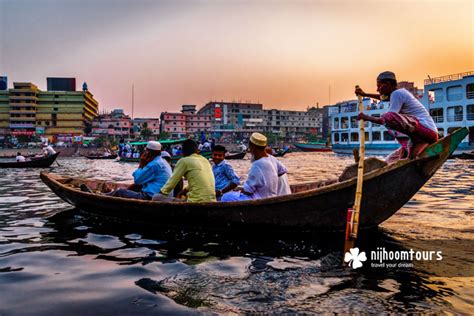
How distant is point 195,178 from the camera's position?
18.4 feet

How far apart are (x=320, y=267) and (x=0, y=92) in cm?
8481

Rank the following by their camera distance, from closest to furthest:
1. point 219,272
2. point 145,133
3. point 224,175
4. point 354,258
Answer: point 219,272
point 354,258
point 224,175
point 145,133

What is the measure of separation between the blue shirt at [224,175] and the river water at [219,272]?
51.5 inches

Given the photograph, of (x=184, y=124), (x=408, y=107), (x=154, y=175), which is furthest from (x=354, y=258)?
(x=184, y=124)

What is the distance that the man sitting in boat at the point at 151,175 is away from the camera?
6.39 meters

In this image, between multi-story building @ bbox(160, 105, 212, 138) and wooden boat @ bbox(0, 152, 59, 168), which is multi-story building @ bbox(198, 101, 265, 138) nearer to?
multi-story building @ bbox(160, 105, 212, 138)

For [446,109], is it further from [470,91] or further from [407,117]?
[407,117]

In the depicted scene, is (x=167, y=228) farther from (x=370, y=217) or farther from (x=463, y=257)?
(x=463, y=257)

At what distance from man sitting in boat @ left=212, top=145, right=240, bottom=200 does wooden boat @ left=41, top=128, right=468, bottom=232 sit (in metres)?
1.11

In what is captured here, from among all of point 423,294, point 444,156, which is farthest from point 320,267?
point 444,156

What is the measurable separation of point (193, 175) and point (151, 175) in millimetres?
1223

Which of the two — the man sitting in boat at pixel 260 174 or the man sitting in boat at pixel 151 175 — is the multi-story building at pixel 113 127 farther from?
the man sitting in boat at pixel 260 174

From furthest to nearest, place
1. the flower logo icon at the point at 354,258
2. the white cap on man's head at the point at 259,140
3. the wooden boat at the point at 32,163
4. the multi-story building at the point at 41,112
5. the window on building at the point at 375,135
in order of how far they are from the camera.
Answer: the multi-story building at the point at 41,112 < the window on building at the point at 375,135 < the wooden boat at the point at 32,163 < the white cap on man's head at the point at 259,140 < the flower logo icon at the point at 354,258

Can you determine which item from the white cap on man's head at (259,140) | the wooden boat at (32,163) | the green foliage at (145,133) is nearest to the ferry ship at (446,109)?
the wooden boat at (32,163)
